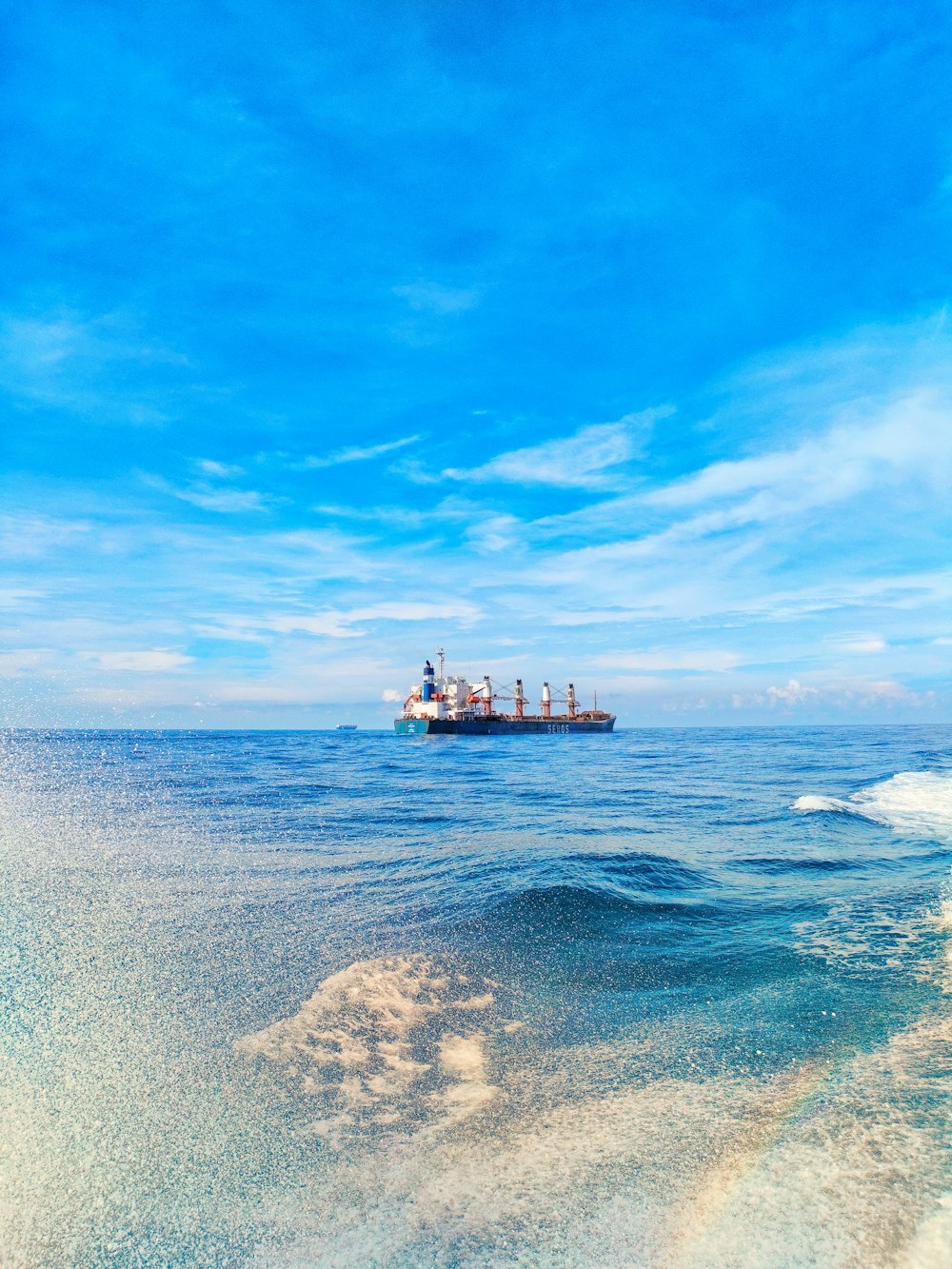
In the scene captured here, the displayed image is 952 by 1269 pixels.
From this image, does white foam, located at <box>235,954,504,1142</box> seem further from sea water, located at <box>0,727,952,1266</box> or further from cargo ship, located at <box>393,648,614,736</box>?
cargo ship, located at <box>393,648,614,736</box>

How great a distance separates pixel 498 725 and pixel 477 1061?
331 ft

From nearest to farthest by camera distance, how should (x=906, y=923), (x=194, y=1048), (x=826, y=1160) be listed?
(x=826, y=1160), (x=194, y=1048), (x=906, y=923)

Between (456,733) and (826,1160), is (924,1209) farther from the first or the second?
(456,733)

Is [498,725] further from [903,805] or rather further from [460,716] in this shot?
[903,805]

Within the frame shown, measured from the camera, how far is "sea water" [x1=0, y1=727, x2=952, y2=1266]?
3.21 metres

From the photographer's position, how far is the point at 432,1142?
386 cm

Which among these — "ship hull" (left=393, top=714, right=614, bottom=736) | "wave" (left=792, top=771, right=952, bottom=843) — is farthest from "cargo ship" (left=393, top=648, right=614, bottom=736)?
"wave" (left=792, top=771, right=952, bottom=843)

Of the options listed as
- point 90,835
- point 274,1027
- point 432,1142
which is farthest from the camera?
point 90,835

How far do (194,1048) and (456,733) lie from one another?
95756 millimetres

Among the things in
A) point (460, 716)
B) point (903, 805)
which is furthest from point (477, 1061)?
point (460, 716)

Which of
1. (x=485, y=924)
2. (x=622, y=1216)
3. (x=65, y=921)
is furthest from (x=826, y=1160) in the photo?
(x=65, y=921)

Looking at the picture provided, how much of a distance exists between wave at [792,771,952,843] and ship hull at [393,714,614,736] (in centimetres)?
7445

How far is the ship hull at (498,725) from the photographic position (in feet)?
317

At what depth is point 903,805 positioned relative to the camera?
19.2 metres
